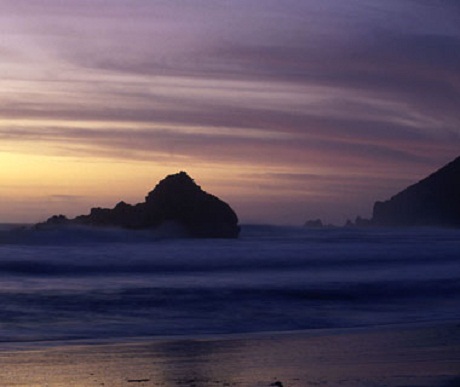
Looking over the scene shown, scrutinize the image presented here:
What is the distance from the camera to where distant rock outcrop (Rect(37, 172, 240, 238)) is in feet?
145

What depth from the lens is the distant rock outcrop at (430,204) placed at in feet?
316

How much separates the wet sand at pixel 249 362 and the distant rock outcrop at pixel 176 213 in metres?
30.7

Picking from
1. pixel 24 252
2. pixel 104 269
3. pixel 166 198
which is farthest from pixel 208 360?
pixel 166 198

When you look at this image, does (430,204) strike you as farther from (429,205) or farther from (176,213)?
(176,213)

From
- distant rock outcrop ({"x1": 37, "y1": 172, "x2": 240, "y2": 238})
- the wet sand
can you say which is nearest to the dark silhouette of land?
distant rock outcrop ({"x1": 37, "y1": 172, "x2": 240, "y2": 238})

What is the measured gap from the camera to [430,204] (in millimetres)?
98125

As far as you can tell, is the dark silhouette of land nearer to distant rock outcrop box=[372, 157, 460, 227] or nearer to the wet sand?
distant rock outcrop box=[372, 157, 460, 227]

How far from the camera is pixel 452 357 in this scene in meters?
11.0

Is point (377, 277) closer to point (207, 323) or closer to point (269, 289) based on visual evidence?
point (269, 289)

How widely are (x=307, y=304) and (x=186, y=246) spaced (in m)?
21.1

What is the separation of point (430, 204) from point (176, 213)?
57.8m

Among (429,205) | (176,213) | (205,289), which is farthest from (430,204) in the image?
(205,289)

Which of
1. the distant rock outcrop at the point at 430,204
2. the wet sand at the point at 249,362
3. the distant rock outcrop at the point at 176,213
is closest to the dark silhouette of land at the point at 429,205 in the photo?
the distant rock outcrop at the point at 430,204

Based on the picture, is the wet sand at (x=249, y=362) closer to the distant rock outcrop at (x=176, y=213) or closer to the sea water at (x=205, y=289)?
the sea water at (x=205, y=289)
